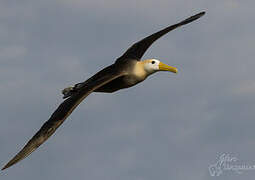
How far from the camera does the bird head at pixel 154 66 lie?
58.7 feet

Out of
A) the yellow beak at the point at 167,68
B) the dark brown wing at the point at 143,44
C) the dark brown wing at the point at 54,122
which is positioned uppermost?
the dark brown wing at the point at 143,44

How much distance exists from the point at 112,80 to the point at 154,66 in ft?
4.84

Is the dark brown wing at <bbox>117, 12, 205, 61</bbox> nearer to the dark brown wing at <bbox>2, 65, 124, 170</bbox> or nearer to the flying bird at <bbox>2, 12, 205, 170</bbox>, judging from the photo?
the flying bird at <bbox>2, 12, 205, 170</bbox>

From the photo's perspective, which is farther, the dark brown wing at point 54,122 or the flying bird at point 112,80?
the flying bird at point 112,80

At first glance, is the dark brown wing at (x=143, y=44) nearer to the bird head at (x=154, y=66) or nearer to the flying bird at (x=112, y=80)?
the flying bird at (x=112, y=80)

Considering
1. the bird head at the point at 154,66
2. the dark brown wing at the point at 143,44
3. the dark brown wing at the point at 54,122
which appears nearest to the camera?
the dark brown wing at the point at 54,122

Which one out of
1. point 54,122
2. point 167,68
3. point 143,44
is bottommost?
point 54,122

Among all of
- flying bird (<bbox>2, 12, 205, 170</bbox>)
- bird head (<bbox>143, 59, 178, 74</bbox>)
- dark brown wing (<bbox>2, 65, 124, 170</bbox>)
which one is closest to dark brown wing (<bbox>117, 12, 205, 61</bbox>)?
flying bird (<bbox>2, 12, 205, 170</bbox>)

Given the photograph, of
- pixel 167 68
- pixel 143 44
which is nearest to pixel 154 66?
pixel 167 68

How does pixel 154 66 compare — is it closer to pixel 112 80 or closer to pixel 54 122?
pixel 112 80

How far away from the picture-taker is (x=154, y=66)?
59.0 ft

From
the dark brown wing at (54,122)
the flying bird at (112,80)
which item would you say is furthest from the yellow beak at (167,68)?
the dark brown wing at (54,122)

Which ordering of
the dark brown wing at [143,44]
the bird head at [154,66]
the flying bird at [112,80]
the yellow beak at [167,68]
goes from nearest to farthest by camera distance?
1. the flying bird at [112,80]
2. the bird head at [154,66]
3. the yellow beak at [167,68]
4. the dark brown wing at [143,44]

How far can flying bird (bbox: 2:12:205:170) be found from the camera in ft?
46.2
